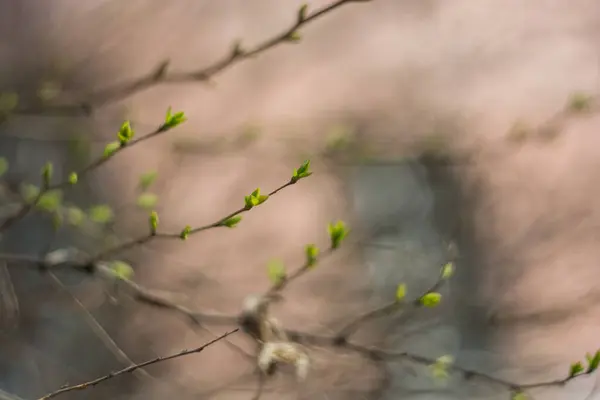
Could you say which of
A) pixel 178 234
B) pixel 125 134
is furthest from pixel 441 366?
pixel 125 134

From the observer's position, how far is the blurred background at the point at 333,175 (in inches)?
66.5

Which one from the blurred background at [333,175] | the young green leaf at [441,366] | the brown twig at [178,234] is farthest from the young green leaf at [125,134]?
the blurred background at [333,175]

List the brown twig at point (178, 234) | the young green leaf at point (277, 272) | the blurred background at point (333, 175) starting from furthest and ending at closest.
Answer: the blurred background at point (333, 175)
the young green leaf at point (277, 272)
the brown twig at point (178, 234)

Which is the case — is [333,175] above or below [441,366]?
above

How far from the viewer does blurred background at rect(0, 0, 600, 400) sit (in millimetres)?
1689

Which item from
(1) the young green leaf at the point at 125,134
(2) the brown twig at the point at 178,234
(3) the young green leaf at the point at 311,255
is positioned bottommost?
(2) the brown twig at the point at 178,234

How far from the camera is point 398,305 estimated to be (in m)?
0.75

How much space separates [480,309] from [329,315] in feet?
A: 1.63

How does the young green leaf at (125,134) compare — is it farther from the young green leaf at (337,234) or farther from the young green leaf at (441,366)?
the young green leaf at (441,366)

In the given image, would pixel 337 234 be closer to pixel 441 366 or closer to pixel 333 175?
pixel 441 366

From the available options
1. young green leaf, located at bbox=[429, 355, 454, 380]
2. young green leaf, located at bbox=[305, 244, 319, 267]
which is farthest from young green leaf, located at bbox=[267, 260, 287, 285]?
young green leaf, located at bbox=[429, 355, 454, 380]

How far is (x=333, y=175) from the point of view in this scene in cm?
205

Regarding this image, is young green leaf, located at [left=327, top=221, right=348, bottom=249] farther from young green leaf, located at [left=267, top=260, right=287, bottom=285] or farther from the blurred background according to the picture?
the blurred background

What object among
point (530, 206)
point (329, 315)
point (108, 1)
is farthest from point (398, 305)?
point (108, 1)
